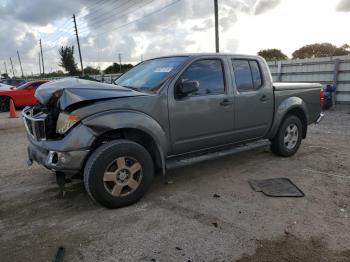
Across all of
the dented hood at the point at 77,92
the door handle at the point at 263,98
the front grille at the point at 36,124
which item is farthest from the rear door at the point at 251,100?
the front grille at the point at 36,124

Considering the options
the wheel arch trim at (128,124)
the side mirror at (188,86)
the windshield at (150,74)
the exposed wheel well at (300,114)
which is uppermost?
the windshield at (150,74)

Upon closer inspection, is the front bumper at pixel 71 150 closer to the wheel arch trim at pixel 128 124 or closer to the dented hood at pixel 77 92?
the wheel arch trim at pixel 128 124

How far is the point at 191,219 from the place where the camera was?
346cm

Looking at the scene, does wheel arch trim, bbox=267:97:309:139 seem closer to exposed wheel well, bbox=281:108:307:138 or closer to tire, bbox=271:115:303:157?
exposed wheel well, bbox=281:108:307:138

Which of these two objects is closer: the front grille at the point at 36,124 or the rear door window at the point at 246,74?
the front grille at the point at 36,124

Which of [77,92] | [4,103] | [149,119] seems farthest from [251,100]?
[4,103]

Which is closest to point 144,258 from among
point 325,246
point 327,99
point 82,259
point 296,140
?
point 82,259

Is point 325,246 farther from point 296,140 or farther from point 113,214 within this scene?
point 296,140

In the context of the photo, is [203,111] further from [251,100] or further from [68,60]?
[68,60]

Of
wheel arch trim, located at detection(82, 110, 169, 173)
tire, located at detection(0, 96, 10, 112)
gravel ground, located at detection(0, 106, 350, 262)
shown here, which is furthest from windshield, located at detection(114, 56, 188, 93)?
tire, located at detection(0, 96, 10, 112)

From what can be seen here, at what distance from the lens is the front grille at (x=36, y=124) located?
3.65 m

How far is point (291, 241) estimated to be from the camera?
3.01 metres

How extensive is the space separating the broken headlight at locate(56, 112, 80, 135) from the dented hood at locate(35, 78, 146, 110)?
0.11 m

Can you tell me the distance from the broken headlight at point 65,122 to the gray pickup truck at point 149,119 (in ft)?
0.04
